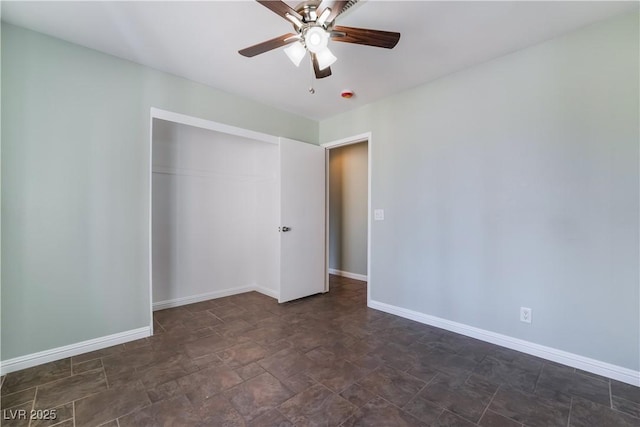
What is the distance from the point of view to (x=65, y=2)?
1.82 meters

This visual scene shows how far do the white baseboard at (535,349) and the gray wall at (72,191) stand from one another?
9.09 ft

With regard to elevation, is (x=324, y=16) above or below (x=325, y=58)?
above

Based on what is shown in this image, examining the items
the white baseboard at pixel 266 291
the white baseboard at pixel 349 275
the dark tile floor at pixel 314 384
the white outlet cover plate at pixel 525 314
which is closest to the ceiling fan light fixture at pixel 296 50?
the dark tile floor at pixel 314 384

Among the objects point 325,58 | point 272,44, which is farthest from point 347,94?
point 272,44

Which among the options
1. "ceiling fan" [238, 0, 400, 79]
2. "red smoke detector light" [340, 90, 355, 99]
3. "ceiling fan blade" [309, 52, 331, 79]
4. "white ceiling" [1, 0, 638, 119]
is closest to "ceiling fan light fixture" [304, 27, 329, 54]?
"ceiling fan" [238, 0, 400, 79]

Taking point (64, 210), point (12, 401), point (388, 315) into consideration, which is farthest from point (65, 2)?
point (388, 315)

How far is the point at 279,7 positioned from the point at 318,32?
0.25m

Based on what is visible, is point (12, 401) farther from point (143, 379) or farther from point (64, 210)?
point (64, 210)

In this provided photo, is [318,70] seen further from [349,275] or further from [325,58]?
[349,275]

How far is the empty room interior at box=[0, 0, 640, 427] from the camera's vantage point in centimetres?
176

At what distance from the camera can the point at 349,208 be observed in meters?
5.02

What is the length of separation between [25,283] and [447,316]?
3569 millimetres

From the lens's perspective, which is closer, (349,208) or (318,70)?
(318,70)

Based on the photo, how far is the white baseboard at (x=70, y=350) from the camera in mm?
1993
